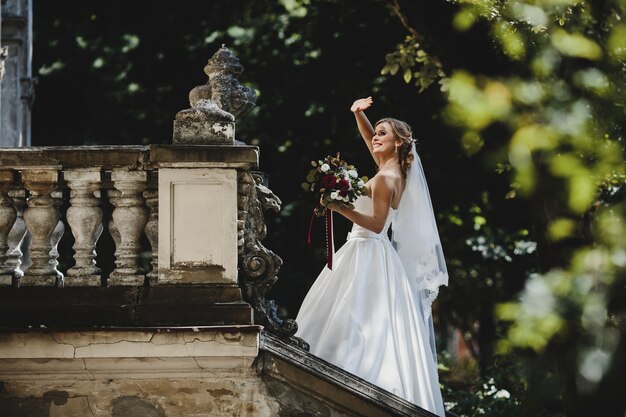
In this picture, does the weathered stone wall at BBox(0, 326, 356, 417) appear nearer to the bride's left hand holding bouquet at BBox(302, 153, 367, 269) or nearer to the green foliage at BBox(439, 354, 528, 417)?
the bride's left hand holding bouquet at BBox(302, 153, 367, 269)

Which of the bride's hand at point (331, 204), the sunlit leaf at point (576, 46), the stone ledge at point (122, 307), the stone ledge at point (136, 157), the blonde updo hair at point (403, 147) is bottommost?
the stone ledge at point (122, 307)

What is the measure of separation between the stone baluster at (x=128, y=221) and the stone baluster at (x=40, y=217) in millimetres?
311

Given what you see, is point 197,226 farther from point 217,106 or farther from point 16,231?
point 16,231

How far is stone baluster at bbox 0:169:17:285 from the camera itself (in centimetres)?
577

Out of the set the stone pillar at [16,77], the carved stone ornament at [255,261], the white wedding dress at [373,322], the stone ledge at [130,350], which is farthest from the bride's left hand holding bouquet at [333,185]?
the stone pillar at [16,77]

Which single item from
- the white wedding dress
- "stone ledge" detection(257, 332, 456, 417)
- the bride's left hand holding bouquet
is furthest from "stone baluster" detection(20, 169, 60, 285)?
the white wedding dress

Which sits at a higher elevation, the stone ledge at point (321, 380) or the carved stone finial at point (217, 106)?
the carved stone finial at point (217, 106)

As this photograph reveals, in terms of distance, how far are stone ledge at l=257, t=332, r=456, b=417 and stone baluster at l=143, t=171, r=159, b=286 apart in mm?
645

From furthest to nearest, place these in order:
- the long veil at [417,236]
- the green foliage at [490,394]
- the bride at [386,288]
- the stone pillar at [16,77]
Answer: the stone pillar at [16,77]
the green foliage at [490,394]
the long veil at [417,236]
the bride at [386,288]

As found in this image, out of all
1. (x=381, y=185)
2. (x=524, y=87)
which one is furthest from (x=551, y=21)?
(x=381, y=185)

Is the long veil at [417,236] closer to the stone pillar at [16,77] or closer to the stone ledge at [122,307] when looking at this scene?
the stone ledge at [122,307]

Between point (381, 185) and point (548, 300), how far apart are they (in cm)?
458

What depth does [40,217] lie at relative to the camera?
575 centimetres

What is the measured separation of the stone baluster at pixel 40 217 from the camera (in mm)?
5750
